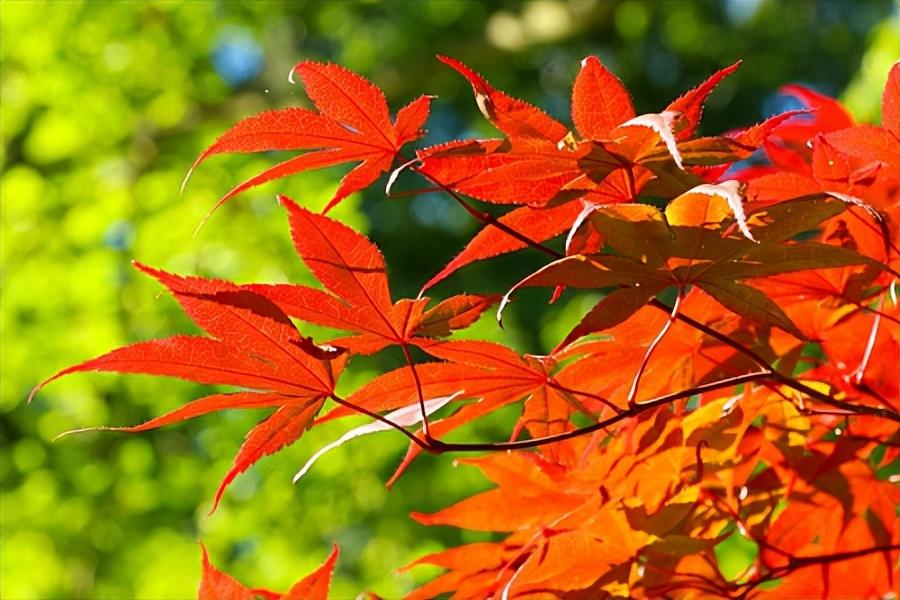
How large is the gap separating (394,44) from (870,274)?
17.0ft

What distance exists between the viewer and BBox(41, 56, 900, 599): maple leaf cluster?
1.27 feet

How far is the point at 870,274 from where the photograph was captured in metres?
0.50

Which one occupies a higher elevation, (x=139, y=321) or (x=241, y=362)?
(x=241, y=362)

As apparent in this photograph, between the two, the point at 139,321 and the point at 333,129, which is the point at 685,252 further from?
the point at 139,321

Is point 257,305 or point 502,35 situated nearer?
point 257,305

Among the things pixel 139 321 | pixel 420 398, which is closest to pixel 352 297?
pixel 420 398

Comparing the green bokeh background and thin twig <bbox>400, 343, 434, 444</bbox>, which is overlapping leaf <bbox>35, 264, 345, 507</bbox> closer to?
thin twig <bbox>400, 343, 434, 444</bbox>

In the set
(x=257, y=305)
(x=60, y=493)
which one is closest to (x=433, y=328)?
(x=257, y=305)

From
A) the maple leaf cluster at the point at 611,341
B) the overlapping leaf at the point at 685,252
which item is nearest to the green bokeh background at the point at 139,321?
the maple leaf cluster at the point at 611,341

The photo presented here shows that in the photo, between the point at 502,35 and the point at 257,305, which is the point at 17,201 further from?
the point at 257,305

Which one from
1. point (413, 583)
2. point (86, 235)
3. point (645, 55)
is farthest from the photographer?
point (645, 55)

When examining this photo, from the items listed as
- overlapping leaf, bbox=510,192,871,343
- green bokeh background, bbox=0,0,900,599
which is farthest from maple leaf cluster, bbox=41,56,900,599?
green bokeh background, bbox=0,0,900,599

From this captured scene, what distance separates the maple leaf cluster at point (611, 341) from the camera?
39cm

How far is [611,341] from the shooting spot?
1.64 feet
